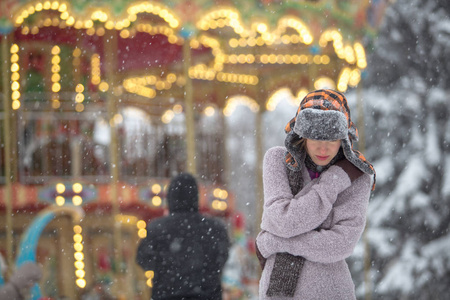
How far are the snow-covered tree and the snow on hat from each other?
11464mm

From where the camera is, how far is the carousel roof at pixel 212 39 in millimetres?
6117

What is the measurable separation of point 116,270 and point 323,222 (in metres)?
5.17

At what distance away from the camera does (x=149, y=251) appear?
11.4 ft

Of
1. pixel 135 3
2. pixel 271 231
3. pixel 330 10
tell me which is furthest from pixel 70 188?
pixel 271 231

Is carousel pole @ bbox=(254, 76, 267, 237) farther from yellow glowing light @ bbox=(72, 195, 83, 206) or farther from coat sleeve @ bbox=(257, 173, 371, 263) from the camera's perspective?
coat sleeve @ bbox=(257, 173, 371, 263)

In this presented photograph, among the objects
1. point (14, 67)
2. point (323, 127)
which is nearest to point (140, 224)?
point (14, 67)

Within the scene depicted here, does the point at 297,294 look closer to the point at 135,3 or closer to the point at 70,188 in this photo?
the point at 135,3

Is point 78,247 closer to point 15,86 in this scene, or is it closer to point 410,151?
point 15,86

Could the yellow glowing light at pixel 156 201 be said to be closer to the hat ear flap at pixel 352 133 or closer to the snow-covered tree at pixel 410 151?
the hat ear flap at pixel 352 133

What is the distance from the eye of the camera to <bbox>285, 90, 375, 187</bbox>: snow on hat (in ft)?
6.90

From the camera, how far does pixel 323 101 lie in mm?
2178

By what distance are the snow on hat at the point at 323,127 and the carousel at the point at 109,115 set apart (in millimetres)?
3216

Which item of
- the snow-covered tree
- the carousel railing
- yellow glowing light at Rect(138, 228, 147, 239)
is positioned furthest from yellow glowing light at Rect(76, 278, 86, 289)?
the snow-covered tree

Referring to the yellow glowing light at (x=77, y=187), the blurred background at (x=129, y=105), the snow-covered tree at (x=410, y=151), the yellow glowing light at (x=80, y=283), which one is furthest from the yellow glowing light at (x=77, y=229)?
the snow-covered tree at (x=410, y=151)
